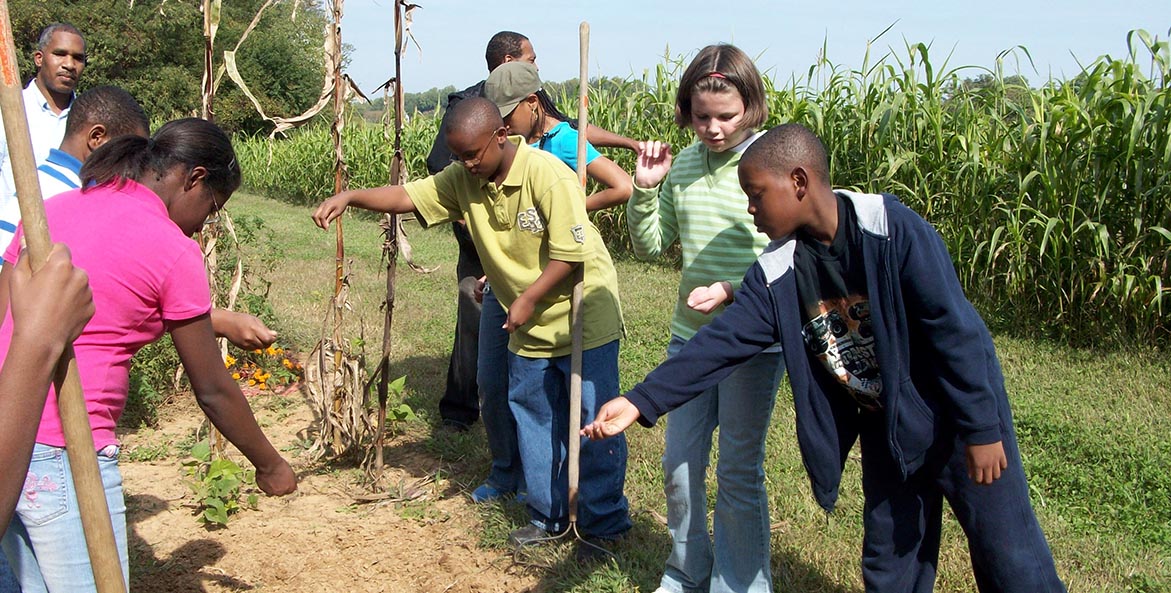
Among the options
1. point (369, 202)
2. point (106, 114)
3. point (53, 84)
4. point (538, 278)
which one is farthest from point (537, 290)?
point (53, 84)

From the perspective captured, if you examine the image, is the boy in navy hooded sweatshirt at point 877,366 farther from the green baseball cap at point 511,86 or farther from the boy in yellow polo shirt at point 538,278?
the green baseball cap at point 511,86

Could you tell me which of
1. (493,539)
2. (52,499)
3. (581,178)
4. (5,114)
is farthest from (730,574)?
(5,114)

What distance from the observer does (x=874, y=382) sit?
2463 mm

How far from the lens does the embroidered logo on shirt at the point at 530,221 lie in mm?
3352

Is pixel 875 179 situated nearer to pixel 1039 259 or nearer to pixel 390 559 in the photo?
pixel 1039 259

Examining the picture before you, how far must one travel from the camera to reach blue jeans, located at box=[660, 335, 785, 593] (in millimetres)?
2883

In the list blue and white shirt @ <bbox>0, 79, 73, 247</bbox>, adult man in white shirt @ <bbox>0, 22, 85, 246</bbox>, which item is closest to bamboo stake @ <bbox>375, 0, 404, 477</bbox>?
blue and white shirt @ <bbox>0, 79, 73, 247</bbox>

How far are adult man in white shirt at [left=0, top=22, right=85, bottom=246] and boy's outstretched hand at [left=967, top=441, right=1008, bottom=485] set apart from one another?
383cm

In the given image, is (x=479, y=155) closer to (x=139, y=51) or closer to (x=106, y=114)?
(x=106, y=114)

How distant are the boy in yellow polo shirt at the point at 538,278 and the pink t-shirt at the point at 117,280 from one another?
0.96 metres

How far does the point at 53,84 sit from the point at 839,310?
3.82 metres

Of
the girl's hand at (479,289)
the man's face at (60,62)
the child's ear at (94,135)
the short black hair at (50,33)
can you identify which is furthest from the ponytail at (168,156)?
the short black hair at (50,33)

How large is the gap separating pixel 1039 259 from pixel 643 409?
191 inches

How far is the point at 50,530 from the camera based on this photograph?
214 centimetres
